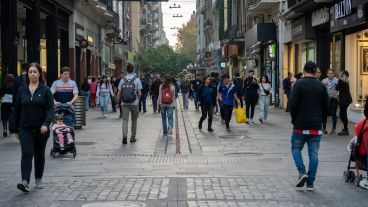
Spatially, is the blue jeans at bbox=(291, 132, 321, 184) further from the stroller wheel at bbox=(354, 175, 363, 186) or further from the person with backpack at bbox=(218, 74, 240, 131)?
the person with backpack at bbox=(218, 74, 240, 131)

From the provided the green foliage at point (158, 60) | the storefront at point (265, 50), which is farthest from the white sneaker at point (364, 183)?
the green foliage at point (158, 60)

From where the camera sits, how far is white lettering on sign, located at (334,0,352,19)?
73.8 feet

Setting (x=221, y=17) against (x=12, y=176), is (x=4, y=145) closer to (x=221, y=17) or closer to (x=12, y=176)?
(x=12, y=176)

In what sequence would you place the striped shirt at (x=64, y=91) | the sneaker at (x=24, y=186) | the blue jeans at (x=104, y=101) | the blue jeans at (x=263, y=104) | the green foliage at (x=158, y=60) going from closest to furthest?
the sneaker at (x=24, y=186) → the striped shirt at (x=64, y=91) → the blue jeans at (x=263, y=104) → the blue jeans at (x=104, y=101) → the green foliage at (x=158, y=60)

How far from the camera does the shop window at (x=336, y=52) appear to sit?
85.6ft

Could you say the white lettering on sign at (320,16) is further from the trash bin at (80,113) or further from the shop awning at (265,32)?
the trash bin at (80,113)

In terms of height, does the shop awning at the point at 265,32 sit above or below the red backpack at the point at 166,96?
above

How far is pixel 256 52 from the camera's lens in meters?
43.3

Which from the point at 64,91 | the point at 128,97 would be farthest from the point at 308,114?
the point at 64,91

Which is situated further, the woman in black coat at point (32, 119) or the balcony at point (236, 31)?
the balcony at point (236, 31)

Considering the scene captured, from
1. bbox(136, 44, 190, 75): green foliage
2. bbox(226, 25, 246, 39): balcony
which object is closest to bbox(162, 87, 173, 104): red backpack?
bbox(226, 25, 246, 39): balcony

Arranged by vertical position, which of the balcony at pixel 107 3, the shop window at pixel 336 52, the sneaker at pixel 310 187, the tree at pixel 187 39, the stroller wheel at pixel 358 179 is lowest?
the sneaker at pixel 310 187

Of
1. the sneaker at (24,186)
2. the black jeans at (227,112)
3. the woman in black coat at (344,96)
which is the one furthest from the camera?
the black jeans at (227,112)

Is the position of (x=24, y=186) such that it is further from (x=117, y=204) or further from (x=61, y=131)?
(x=61, y=131)
